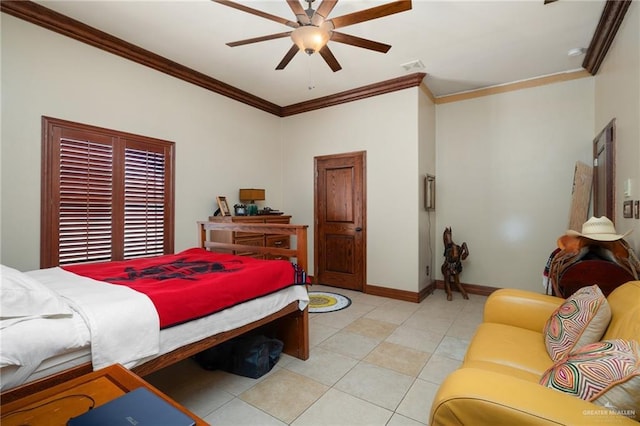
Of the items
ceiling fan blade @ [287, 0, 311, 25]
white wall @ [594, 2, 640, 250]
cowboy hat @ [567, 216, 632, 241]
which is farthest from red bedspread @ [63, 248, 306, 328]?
white wall @ [594, 2, 640, 250]

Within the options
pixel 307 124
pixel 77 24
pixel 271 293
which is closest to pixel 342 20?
pixel 271 293

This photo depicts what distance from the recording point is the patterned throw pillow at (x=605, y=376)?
2.91 feet

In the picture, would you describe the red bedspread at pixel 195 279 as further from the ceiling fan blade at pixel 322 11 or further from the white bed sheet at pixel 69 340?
the ceiling fan blade at pixel 322 11

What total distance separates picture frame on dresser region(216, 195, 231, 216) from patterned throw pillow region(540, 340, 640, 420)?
3634mm

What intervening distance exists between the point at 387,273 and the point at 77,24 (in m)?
4.34

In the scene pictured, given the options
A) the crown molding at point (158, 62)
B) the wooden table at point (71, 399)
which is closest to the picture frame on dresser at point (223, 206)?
the crown molding at point (158, 62)

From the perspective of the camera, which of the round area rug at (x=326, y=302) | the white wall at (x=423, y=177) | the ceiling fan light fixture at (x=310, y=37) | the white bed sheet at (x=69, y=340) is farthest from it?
the white wall at (x=423, y=177)

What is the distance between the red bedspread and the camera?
158cm

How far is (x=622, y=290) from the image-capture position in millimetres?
1505

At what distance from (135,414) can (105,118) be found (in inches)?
124

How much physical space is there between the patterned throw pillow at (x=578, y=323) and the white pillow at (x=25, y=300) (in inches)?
89.7

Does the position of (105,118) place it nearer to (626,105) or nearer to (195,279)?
(195,279)

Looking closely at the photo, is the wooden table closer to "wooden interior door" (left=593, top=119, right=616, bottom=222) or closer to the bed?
the bed

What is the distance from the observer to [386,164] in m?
4.27
